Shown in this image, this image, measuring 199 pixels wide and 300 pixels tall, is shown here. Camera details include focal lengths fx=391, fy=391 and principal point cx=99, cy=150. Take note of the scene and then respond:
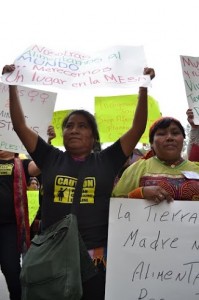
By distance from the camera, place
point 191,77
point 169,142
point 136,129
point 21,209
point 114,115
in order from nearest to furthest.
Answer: point 136,129, point 169,142, point 191,77, point 21,209, point 114,115

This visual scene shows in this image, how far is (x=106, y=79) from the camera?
2535 millimetres

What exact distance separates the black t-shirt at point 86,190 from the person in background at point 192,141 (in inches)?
32.8

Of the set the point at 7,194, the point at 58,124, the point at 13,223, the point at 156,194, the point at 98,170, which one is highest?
the point at 58,124

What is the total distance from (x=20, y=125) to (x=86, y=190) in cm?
58

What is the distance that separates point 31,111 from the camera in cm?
343

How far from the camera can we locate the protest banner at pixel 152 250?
2057 mm

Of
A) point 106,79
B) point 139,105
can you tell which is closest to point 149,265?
point 139,105

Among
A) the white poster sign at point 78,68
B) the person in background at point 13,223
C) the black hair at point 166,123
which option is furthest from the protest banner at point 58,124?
the black hair at point 166,123

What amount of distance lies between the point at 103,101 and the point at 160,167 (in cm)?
189

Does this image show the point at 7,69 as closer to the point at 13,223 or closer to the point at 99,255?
the point at 99,255

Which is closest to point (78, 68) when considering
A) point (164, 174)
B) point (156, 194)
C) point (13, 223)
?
point (164, 174)

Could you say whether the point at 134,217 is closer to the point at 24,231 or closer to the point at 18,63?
the point at 18,63

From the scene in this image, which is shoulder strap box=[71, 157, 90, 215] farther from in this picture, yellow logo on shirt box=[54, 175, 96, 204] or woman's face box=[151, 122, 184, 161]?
woman's face box=[151, 122, 184, 161]

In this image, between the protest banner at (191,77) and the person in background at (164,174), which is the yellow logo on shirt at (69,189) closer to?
the person in background at (164,174)
